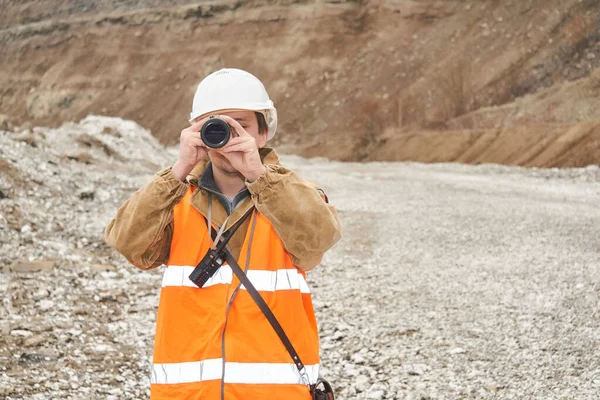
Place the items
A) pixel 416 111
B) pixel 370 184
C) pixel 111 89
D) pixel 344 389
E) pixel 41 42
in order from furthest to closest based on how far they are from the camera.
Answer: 1. pixel 41 42
2. pixel 111 89
3. pixel 416 111
4. pixel 370 184
5. pixel 344 389

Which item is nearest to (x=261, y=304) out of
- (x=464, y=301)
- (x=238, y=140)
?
(x=238, y=140)

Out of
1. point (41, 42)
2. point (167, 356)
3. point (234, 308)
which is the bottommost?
point (167, 356)

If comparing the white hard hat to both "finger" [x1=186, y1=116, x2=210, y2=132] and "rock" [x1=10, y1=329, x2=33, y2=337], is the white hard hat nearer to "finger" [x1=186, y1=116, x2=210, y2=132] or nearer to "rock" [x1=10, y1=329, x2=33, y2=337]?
"finger" [x1=186, y1=116, x2=210, y2=132]

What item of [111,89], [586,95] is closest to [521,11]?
[586,95]

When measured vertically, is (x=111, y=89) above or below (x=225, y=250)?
above

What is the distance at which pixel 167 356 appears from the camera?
2160 mm

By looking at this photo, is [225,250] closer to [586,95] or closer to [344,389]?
[344,389]

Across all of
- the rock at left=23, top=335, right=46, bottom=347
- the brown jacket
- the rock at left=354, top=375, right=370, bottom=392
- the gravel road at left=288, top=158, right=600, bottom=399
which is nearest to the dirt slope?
the gravel road at left=288, top=158, right=600, bottom=399

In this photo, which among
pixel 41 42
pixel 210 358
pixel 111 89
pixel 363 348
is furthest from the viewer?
pixel 41 42

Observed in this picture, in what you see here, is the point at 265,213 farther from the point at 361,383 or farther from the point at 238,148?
the point at 361,383

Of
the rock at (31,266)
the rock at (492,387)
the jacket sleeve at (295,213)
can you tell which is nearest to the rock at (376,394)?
the rock at (492,387)

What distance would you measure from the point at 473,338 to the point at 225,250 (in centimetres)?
367

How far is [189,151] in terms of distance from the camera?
2.12m

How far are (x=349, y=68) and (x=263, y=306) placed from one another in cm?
3878
